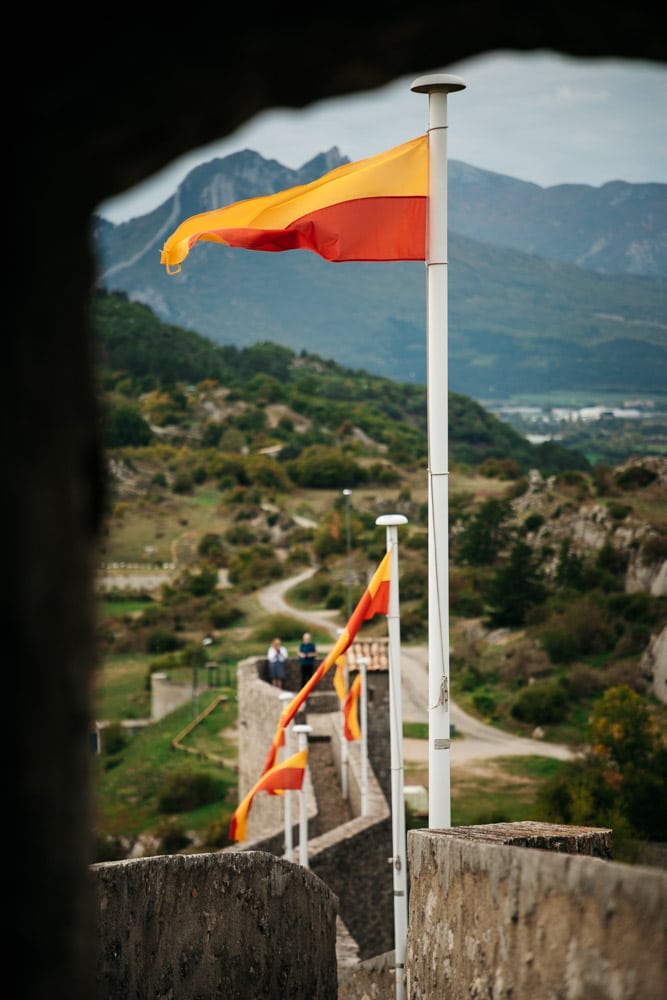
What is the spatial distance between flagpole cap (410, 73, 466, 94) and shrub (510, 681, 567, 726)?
3775 cm

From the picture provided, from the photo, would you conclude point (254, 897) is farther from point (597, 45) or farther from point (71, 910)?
point (597, 45)

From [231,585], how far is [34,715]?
67.9 meters

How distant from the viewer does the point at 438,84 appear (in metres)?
7.65

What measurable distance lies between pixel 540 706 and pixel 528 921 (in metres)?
41.7

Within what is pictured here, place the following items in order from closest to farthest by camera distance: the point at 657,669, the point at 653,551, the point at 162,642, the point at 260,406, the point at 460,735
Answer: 1. the point at 460,735
2. the point at 657,669
3. the point at 653,551
4. the point at 162,642
5. the point at 260,406

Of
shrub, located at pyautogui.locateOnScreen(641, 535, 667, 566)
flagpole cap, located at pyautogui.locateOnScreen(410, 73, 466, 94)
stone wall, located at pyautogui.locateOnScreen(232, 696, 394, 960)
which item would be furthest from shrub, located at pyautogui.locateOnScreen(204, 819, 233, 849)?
shrub, located at pyautogui.locateOnScreen(641, 535, 667, 566)

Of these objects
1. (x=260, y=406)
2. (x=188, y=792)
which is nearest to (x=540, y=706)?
(x=188, y=792)

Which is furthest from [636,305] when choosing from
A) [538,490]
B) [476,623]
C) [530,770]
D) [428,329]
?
[428,329]

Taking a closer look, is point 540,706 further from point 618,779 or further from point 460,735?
point 618,779

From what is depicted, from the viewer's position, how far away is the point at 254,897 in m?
5.50

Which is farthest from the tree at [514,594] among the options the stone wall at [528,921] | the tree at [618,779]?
the stone wall at [528,921]

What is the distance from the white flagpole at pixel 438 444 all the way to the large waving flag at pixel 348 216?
0.14 m

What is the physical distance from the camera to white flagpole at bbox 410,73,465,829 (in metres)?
7.70

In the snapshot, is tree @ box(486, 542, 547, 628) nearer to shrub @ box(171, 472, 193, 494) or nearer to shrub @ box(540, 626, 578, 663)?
shrub @ box(540, 626, 578, 663)
